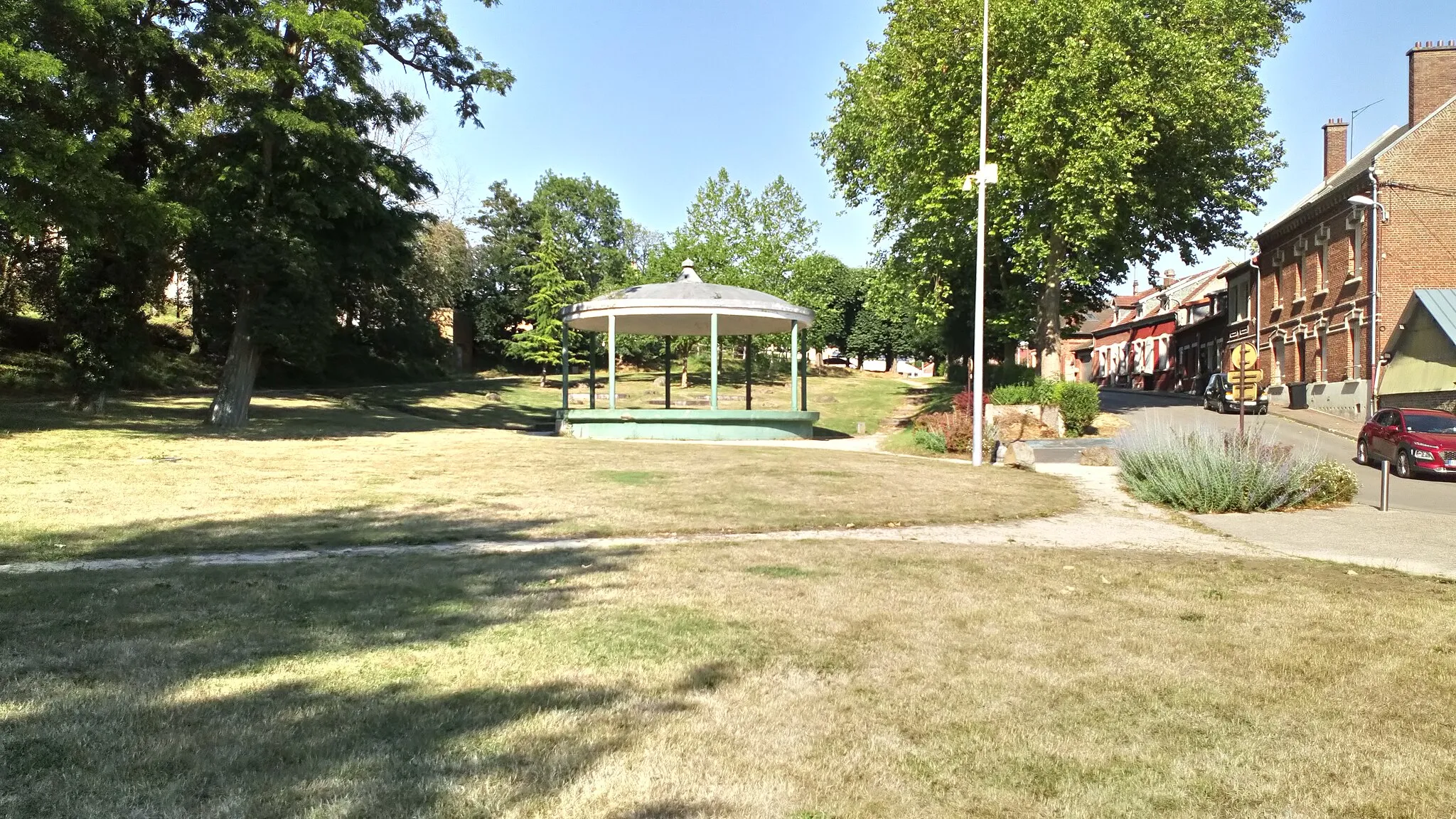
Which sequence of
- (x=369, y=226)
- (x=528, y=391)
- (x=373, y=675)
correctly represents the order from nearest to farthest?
(x=373, y=675) < (x=369, y=226) < (x=528, y=391)

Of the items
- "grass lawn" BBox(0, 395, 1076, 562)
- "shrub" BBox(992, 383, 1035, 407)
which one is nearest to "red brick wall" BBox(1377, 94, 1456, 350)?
"shrub" BBox(992, 383, 1035, 407)

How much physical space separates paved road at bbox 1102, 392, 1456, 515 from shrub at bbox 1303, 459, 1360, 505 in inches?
15.1

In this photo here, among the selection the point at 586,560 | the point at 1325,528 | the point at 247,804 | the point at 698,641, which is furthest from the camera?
the point at 1325,528

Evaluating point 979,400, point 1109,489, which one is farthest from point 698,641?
point 979,400

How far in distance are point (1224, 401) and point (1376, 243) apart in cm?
692

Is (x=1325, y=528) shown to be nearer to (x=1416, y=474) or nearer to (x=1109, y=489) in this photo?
(x=1109, y=489)

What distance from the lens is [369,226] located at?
79.1ft

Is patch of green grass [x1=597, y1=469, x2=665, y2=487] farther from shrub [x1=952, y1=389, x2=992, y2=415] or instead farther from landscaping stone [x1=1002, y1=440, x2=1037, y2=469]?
shrub [x1=952, y1=389, x2=992, y2=415]

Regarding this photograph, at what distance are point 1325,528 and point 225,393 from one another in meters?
22.5

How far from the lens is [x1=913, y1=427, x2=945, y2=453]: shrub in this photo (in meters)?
24.1

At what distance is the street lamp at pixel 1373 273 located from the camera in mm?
30250

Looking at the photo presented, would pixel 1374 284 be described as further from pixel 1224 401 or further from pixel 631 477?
pixel 631 477

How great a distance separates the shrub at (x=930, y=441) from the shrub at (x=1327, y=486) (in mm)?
10153

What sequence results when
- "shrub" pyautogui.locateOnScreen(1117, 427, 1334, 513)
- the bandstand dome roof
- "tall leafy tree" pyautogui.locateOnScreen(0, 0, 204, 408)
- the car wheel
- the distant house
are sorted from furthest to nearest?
the distant house, the bandstand dome roof, the car wheel, "tall leafy tree" pyautogui.locateOnScreen(0, 0, 204, 408), "shrub" pyautogui.locateOnScreen(1117, 427, 1334, 513)
